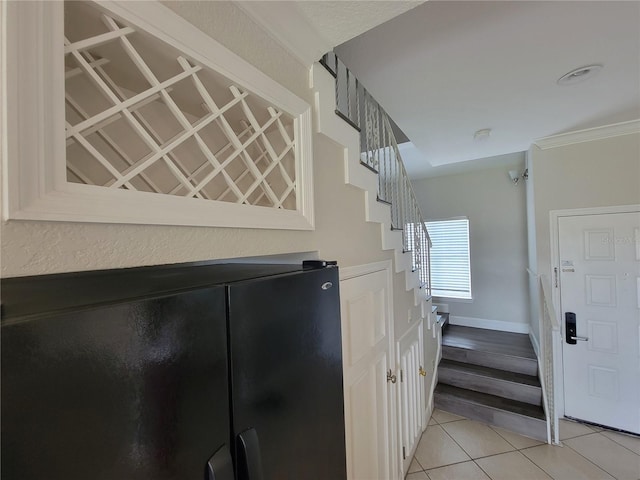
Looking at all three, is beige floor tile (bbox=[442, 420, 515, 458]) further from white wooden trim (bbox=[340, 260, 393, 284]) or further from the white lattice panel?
the white lattice panel

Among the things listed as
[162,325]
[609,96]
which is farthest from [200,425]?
[609,96]

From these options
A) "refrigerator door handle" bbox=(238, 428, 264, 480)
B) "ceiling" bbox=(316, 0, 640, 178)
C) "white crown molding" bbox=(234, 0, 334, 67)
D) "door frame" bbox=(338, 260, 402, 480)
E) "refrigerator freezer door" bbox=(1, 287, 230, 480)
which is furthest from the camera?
"door frame" bbox=(338, 260, 402, 480)

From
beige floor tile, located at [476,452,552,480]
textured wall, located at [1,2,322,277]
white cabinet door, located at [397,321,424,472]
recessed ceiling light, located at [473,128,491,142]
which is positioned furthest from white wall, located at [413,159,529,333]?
textured wall, located at [1,2,322,277]

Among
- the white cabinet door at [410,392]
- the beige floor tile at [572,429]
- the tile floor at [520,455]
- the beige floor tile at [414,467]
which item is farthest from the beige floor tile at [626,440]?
the beige floor tile at [414,467]

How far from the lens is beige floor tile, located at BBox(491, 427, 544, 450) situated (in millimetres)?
2449

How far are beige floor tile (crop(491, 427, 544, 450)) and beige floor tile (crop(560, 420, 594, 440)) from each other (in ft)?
0.91

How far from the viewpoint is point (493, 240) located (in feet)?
13.0

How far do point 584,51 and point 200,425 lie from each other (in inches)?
90.9

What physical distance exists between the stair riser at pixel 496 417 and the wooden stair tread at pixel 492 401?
0.03 meters

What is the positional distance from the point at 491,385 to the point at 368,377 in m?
2.29

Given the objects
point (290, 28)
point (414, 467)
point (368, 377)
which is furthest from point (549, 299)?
point (290, 28)

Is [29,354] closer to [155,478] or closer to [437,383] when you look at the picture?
[155,478]

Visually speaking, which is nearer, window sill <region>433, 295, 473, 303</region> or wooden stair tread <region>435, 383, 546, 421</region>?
wooden stair tread <region>435, 383, 546, 421</region>

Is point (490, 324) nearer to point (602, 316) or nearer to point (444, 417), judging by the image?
point (602, 316)
